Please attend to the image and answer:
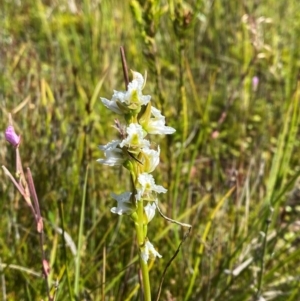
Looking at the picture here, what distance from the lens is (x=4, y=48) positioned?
2229 millimetres

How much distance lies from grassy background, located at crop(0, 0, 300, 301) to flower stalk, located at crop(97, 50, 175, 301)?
0.58 feet

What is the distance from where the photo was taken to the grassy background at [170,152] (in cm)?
116

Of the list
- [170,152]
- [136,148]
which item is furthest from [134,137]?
[170,152]

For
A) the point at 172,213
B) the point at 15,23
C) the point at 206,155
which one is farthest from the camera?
the point at 15,23

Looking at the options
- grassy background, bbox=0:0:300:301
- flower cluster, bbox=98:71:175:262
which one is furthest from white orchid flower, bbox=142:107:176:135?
grassy background, bbox=0:0:300:301

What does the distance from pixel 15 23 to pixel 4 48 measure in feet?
2.04

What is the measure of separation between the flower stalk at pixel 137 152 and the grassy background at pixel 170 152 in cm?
18

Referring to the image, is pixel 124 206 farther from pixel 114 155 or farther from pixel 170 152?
pixel 170 152

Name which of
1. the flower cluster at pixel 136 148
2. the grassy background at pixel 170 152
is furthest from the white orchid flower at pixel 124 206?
the grassy background at pixel 170 152

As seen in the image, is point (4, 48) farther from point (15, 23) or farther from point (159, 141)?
point (159, 141)

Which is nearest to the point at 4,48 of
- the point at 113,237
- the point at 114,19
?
the point at 114,19

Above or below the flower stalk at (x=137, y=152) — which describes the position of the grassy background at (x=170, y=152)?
below

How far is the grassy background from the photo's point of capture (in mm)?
1161

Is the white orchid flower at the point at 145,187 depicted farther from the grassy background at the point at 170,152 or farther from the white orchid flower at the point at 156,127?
the grassy background at the point at 170,152
